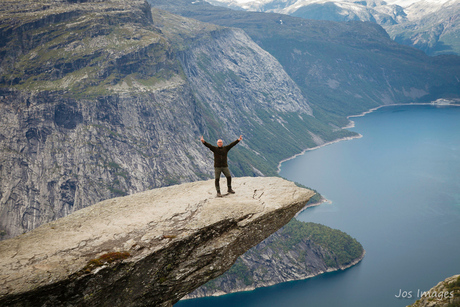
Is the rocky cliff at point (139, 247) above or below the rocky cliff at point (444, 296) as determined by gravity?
above

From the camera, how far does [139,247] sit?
3030 centimetres

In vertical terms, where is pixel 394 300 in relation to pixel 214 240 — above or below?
below

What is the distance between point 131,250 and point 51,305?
20.4ft

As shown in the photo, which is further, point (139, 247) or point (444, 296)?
point (444, 296)

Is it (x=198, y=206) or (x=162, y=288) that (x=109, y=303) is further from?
(x=198, y=206)

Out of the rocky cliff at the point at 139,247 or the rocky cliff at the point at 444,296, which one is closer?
the rocky cliff at the point at 139,247

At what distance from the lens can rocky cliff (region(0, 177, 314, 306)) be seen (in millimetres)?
27266

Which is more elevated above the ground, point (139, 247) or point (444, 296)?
point (139, 247)

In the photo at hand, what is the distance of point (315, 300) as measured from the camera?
19125cm

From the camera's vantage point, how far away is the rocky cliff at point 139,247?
89.5 ft

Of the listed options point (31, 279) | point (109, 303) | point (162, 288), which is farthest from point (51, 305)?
point (162, 288)

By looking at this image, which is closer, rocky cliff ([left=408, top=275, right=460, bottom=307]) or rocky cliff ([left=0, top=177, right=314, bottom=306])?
rocky cliff ([left=0, top=177, right=314, bottom=306])

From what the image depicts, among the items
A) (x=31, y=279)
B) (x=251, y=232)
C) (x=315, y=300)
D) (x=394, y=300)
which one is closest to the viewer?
(x=31, y=279)

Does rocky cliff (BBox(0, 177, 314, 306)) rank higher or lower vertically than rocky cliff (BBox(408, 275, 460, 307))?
higher
